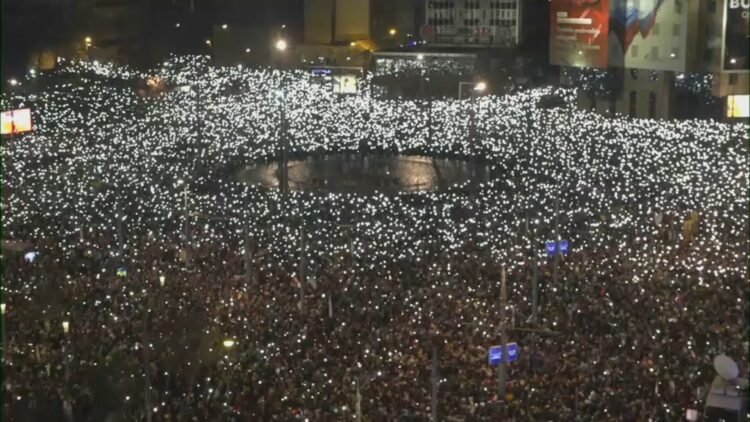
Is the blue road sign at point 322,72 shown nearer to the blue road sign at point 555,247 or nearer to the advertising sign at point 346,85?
the advertising sign at point 346,85

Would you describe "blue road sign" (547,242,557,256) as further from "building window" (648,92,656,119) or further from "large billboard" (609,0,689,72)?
"building window" (648,92,656,119)

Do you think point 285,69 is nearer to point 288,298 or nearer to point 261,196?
point 261,196

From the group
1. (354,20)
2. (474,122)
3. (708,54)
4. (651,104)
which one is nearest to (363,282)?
(708,54)

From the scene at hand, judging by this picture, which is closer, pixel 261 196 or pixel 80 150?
pixel 261 196

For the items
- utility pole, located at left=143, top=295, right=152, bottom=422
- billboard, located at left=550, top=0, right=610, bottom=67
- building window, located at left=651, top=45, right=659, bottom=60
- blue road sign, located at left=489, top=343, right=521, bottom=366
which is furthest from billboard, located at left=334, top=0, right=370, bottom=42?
blue road sign, located at left=489, top=343, right=521, bottom=366

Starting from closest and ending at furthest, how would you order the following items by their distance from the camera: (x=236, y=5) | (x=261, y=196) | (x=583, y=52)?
(x=261, y=196) → (x=583, y=52) → (x=236, y=5)

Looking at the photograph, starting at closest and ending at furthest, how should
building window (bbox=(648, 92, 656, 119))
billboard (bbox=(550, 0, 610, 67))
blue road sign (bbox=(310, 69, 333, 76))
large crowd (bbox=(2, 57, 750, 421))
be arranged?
large crowd (bbox=(2, 57, 750, 421)) < blue road sign (bbox=(310, 69, 333, 76)) < billboard (bbox=(550, 0, 610, 67)) < building window (bbox=(648, 92, 656, 119))

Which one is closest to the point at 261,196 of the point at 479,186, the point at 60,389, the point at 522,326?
the point at 479,186
